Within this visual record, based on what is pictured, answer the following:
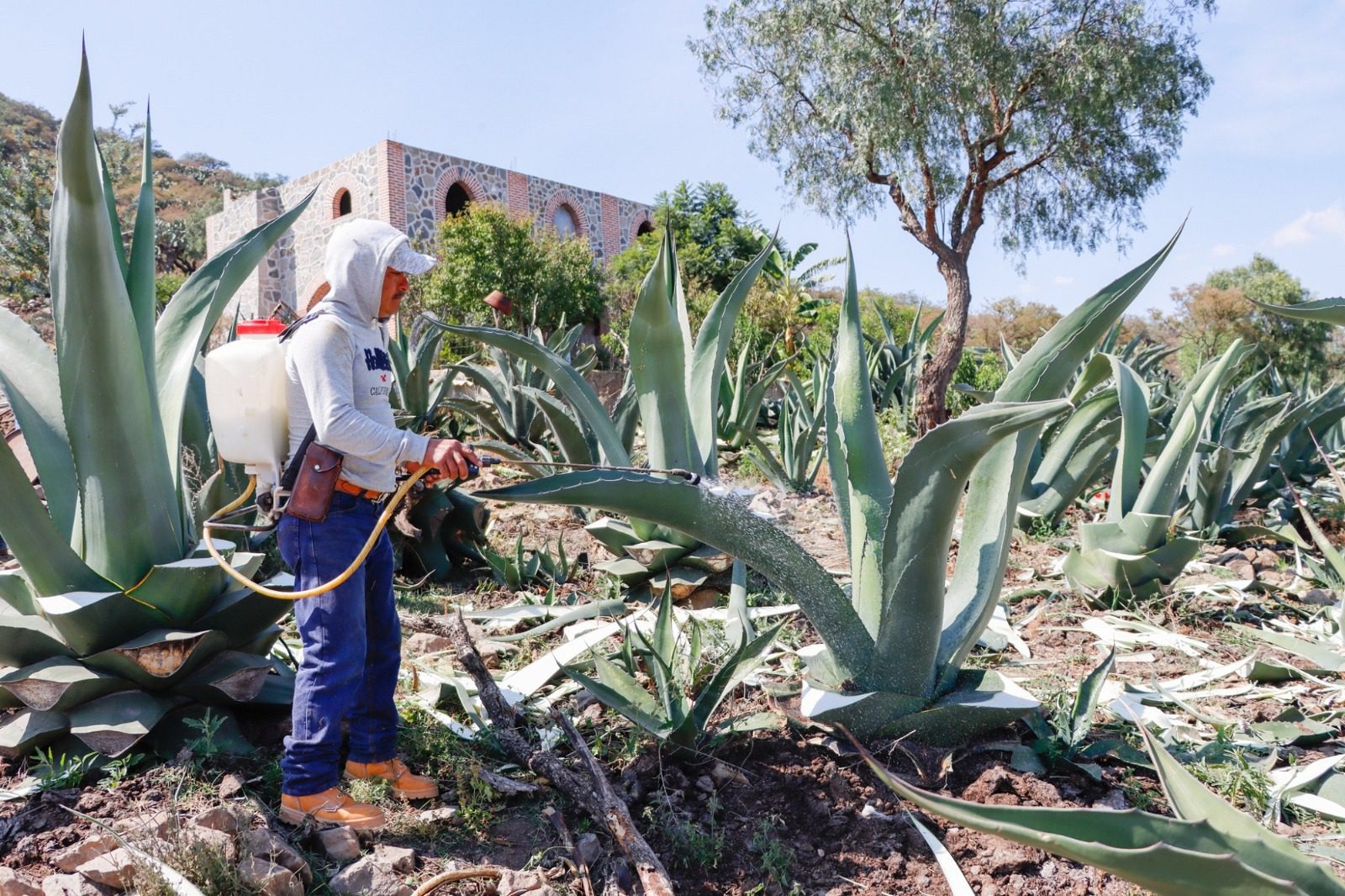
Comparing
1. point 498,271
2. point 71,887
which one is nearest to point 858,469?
point 71,887

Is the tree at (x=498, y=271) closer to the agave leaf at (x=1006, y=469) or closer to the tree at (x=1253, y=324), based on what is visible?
the tree at (x=1253, y=324)

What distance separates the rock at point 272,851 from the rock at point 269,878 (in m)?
0.03

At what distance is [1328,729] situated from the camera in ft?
6.79

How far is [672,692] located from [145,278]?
1.58 metres

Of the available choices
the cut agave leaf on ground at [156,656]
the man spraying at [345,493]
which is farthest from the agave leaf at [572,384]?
the cut agave leaf on ground at [156,656]

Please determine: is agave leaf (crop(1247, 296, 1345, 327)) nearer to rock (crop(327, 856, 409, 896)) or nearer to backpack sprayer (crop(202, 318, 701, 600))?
backpack sprayer (crop(202, 318, 701, 600))

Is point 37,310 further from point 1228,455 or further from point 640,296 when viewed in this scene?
point 1228,455

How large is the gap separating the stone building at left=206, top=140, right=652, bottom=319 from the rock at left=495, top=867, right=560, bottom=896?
682 inches

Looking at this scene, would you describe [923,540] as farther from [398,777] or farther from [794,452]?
[794,452]

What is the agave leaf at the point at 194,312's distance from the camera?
7.33ft

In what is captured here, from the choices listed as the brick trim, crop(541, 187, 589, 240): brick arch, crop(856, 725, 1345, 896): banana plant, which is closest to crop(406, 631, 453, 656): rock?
crop(856, 725, 1345, 896): banana plant

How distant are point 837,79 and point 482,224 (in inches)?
335

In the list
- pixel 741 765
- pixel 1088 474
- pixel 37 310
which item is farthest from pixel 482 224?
pixel 741 765

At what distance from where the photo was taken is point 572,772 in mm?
1939
